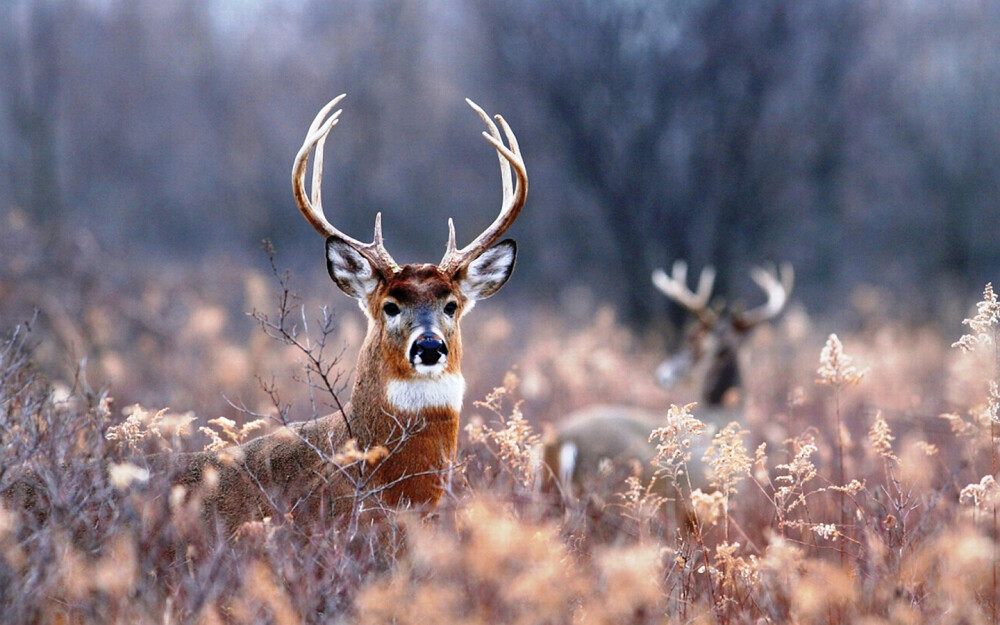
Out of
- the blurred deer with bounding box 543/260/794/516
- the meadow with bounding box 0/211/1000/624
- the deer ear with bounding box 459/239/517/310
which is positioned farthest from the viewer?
the blurred deer with bounding box 543/260/794/516

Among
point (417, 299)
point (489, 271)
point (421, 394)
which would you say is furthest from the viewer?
point (489, 271)

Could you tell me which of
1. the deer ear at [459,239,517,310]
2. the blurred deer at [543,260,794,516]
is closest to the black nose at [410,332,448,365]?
the deer ear at [459,239,517,310]

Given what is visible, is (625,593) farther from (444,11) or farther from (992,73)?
(444,11)

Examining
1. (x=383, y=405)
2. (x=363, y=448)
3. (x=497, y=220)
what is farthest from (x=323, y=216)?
(x=363, y=448)

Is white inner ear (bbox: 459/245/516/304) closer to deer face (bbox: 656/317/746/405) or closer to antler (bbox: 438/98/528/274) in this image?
antler (bbox: 438/98/528/274)

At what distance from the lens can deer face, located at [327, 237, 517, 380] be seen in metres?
4.55

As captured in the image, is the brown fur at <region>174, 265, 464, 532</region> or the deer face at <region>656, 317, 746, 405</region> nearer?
the brown fur at <region>174, 265, 464, 532</region>

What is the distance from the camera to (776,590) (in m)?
3.71

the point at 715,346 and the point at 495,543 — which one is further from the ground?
the point at 715,346

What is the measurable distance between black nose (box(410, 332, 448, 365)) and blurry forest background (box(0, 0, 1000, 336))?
7.32 meters

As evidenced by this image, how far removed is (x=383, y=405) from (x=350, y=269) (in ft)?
2.28

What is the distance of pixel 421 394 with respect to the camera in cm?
457

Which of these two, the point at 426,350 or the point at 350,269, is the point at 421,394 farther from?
the point at 350,269

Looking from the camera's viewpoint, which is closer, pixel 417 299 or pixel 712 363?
pixel 417 299
